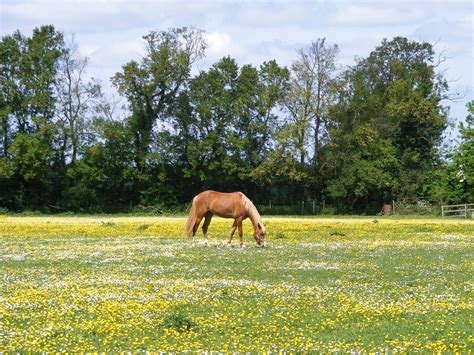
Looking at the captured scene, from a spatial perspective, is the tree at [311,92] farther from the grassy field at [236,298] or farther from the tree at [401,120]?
the grassy field at [236,298]

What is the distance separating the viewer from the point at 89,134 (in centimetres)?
8488

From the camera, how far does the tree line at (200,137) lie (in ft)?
268

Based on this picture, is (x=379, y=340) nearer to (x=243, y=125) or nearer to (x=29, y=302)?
(x=29, y=302)

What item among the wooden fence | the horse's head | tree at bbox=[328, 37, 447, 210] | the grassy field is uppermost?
tree at bbox=[328, 37, 447, 210]

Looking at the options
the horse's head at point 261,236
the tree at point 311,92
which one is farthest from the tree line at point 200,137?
the horse's head at point 261,236

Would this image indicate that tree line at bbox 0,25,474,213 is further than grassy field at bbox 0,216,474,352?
Yes

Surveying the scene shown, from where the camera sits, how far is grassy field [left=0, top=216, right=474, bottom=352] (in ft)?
40.6

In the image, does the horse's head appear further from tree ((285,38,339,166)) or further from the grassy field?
tree ((285,38,339,166))

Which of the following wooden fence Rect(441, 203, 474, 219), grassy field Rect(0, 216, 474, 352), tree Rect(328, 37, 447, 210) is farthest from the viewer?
tree Rect(328, 37, 447, 210)

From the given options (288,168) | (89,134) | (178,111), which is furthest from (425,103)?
(89,134)

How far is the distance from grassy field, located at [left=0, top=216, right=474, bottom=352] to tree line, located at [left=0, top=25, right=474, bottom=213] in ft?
173

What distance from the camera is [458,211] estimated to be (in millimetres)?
70062

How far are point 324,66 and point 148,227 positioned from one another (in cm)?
4409

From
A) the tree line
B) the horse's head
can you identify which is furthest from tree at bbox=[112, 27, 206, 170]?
the horse's head
